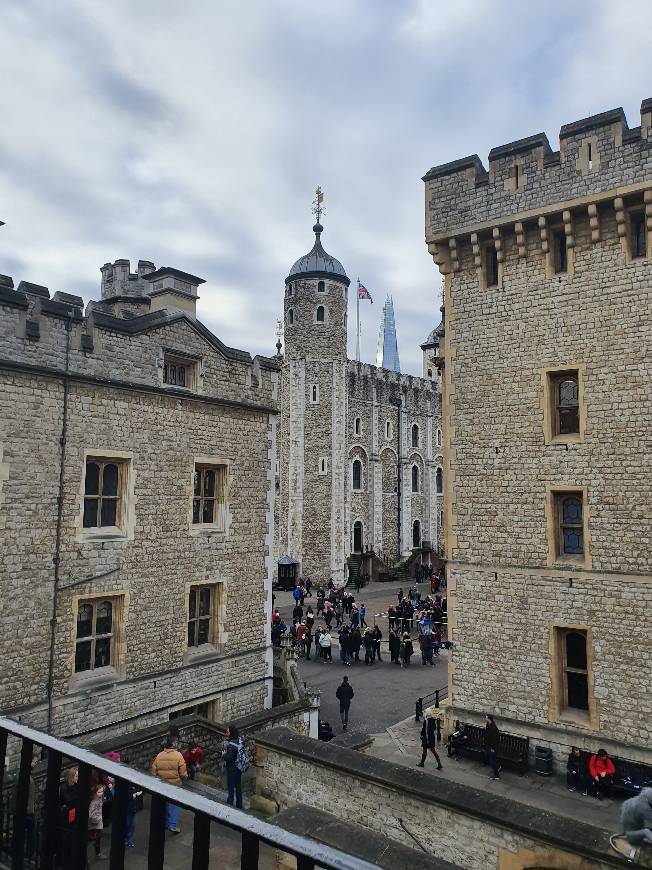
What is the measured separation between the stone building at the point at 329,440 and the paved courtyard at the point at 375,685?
51.5ft

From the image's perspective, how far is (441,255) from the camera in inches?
603

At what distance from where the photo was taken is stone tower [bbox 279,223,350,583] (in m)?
41.9

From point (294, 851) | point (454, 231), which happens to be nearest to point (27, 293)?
point (454, 231)

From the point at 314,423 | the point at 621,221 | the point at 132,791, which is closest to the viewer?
the point at 132,791

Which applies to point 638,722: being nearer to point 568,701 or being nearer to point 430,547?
point 568,701

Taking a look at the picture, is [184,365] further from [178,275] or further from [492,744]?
[492,744]

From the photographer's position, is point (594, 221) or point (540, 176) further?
point (540, 176)

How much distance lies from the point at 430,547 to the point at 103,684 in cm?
4051

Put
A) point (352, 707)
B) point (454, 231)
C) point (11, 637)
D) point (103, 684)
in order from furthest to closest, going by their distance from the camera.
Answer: point (352, 707) < point (454, 231) < point (103, 684) < point (11, 637)

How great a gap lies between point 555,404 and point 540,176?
4.79 metres

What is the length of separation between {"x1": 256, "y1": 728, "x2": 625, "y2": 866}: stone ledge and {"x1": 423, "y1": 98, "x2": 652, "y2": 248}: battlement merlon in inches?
428

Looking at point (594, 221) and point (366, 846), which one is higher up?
point (594, 221)

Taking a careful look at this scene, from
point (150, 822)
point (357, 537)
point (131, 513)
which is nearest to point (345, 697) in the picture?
point (131, 513)

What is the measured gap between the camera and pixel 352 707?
17891 mm
